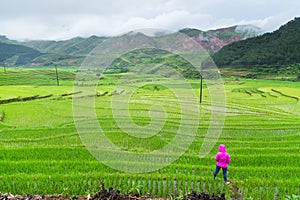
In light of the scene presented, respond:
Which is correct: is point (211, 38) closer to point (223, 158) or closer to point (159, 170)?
point (159, 170)

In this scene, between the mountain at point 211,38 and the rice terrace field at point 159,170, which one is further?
the mountain at point 211,38

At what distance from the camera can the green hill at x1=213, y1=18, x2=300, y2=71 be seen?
193 ft

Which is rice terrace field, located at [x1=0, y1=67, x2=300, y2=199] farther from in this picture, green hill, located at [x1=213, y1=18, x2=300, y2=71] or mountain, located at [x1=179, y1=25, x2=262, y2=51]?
green hill, located at [x1=213, y1=18, x2=300, y2=71]

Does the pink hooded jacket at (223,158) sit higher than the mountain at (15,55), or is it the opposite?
the mountain at (15,55)

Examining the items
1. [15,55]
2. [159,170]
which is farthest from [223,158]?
[15,55]

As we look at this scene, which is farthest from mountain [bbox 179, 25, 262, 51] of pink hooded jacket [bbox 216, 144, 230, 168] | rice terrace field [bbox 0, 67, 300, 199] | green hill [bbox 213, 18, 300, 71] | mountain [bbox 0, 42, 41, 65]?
mountain [bbox 0, 42, 41, 65]

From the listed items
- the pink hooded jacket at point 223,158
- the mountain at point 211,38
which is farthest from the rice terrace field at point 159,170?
the mountain at point 211,38

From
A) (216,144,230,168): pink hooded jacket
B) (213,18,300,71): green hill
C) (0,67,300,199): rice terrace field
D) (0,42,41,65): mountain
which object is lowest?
(0,67,300,199): rice terrace field

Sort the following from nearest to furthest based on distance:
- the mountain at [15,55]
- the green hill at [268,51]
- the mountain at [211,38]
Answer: the mountain at [211,38]
the green hill at [268,51]
the mountain at [15,55]

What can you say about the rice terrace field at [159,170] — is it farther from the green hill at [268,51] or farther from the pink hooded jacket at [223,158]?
the green hill at [268,51]

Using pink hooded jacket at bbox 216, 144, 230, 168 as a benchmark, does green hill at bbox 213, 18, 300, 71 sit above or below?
above

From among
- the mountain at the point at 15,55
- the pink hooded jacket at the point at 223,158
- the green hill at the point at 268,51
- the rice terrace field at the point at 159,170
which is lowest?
the rice terrace field at the point at 159,170

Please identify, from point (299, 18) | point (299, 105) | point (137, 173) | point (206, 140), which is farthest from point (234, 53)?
point (137, 173)

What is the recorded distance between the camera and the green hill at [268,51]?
58906 millimetres
